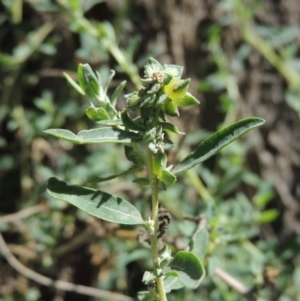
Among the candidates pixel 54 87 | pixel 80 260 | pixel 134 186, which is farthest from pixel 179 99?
pixel 80 260

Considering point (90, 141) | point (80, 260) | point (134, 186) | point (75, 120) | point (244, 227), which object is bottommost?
point (80, 260)

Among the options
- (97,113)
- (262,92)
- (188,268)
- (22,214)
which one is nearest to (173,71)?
(97,113)

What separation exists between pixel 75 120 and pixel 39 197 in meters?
0.25

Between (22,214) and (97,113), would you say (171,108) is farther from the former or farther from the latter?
(22,214)

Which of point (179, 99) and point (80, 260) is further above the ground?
point (179, 99)

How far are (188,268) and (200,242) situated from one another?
19 cm

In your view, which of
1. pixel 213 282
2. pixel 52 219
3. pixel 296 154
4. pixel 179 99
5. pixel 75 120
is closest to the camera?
pixel 179 99

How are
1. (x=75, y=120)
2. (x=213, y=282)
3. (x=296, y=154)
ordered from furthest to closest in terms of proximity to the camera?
(x=296, y=154) → (x=75, y=120) → (x=213, y=282)

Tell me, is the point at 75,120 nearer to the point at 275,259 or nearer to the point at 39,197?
the point at 39,197

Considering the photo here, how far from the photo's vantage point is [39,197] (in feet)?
5.22

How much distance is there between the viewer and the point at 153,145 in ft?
2.30

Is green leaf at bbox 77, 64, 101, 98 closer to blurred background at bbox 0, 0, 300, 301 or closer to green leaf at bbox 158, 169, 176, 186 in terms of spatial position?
green leaf at bbox 158, 169, 176, 186

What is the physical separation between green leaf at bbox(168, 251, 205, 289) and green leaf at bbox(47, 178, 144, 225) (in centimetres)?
7

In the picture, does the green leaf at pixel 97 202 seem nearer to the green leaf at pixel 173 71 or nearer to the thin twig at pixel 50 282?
the green leaf at pixel 173 71
